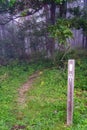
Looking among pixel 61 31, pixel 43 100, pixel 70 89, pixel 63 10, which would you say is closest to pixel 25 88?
pixel 43 100

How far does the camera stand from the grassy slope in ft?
19.3

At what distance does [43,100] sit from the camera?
7195 mm

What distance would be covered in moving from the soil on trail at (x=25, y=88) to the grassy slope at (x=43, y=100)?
0.11 m

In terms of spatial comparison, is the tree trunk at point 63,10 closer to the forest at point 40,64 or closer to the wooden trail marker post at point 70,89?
the forest at point 40,64

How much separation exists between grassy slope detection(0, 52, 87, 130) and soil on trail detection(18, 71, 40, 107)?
0.37 ft

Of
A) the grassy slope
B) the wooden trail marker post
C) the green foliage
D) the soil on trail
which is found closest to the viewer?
the wooden trail marker post

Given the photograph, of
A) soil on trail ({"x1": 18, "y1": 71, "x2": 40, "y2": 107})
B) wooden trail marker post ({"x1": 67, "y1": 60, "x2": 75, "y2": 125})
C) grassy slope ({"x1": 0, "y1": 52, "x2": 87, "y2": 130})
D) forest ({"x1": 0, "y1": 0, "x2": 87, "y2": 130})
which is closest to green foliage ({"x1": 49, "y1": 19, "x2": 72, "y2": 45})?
forest ({"x1": 0, "y1": 0, "x2": 87, "y2": 130})

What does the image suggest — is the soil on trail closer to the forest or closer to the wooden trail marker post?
the forest

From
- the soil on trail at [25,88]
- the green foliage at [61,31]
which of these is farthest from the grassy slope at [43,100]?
the green foliage at [61,31]

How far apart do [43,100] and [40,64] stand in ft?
13.4

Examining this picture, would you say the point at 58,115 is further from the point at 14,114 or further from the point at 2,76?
the point at 2,76

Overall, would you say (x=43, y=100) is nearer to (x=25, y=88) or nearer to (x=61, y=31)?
(x=25, y=88)

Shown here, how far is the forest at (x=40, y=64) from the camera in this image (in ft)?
20.2

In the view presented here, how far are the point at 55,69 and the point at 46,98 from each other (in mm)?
2775
